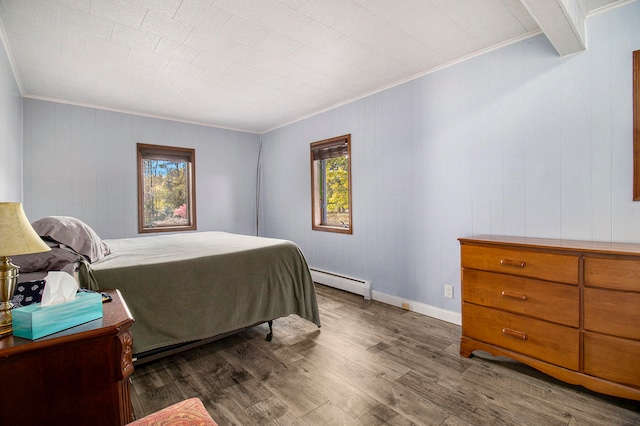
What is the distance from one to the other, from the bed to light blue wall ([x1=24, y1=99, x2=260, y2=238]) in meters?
1.39

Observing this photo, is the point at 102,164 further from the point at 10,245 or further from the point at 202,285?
the point at 10,245

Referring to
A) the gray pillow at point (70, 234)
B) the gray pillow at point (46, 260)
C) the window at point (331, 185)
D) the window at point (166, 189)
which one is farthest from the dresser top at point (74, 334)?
the window at point (166, 189)

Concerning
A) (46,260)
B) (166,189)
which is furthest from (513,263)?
(166,189)

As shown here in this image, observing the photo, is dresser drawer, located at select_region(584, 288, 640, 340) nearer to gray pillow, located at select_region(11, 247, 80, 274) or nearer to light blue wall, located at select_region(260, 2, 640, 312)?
light blue wall, located at select_region(260, 2, 640, 312)

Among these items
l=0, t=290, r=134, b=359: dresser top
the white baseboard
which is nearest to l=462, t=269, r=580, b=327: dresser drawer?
the white baseboard

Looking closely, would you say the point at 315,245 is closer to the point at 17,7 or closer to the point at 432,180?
the point at 432,180

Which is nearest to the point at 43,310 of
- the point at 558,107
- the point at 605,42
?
the point at 558,107

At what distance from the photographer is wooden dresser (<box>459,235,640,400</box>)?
5.39ft

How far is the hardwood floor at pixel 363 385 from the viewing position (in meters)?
1.64

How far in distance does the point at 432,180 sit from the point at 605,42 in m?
1.51

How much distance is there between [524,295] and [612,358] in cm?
49

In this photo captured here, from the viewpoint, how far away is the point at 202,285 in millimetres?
2188

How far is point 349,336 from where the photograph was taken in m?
2.64

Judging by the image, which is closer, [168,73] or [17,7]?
[17,7]
